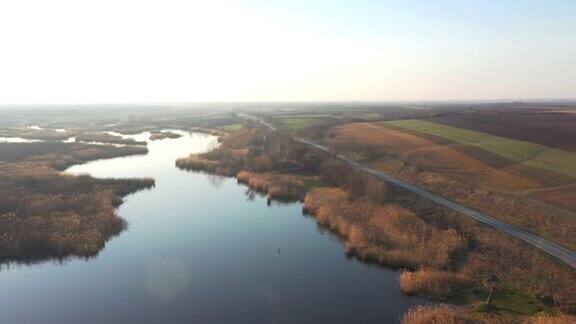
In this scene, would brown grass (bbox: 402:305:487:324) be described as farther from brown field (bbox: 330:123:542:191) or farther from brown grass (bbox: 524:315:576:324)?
brown field (bbox: 330:123:542:191)

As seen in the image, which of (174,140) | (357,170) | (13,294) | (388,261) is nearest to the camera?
(13,294)

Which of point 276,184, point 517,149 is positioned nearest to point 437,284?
point 276,184

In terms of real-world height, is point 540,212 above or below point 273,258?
above

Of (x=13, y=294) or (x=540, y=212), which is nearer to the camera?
(x=13, y=294)

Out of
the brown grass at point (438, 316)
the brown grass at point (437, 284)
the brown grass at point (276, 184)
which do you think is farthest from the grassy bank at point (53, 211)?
the brown grass at point (438, 316)

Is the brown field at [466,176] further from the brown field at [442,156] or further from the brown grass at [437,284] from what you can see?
the brown grass at [437,284]

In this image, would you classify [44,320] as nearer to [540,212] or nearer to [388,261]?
[388,261]

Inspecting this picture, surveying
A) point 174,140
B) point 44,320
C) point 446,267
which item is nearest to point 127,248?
point 44,320

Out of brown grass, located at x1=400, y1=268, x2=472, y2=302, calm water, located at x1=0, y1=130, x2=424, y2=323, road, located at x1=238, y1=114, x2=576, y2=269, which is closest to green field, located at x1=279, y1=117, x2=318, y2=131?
road, located at x1=238, y1=114, x2=576, y2=269
